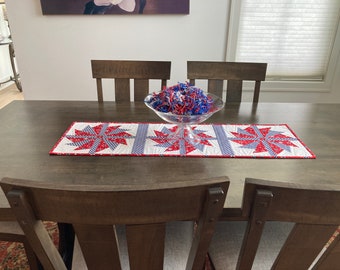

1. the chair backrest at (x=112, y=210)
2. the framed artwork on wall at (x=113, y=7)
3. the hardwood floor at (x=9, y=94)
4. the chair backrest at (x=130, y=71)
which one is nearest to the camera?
the chair backrest at (x=112, y=210)

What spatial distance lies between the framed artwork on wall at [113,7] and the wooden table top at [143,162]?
1.26 meters

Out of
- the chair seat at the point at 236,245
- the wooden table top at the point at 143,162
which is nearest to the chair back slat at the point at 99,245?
the wooden table top at the point at 143,162

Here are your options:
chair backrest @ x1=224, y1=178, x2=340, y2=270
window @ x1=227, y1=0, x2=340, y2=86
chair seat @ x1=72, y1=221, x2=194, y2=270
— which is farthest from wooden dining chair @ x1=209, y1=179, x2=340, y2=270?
window @ x1=227, y1=0, x2=340, y2=86

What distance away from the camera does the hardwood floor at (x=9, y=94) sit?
3.97m

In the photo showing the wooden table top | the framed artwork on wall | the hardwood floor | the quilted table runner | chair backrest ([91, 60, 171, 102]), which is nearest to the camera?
the wooden table top

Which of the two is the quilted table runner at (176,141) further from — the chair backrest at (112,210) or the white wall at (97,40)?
the white wall at (97,40)

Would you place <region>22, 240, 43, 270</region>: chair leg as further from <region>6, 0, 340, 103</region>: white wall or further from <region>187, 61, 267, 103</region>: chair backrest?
<region>6, 0, 340, 103</region>: white wall

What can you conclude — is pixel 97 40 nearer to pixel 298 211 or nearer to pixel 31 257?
pixel 31 257

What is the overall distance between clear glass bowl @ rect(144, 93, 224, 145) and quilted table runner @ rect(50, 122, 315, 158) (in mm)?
25

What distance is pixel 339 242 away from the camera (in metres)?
0.65

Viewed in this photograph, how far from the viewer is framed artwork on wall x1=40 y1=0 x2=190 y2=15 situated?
223 cm

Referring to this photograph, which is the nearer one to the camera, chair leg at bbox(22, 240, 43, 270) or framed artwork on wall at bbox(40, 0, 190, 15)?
chair leg at bbox(22, 240, 43, 270)

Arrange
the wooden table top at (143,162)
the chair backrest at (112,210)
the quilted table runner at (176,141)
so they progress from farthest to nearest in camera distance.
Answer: the quilted table runner at (176,141) → the wooden table top at (143,162) → the chair backrest at (112,210)

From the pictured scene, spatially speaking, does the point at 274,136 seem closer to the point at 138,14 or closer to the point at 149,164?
the point at 149,164
